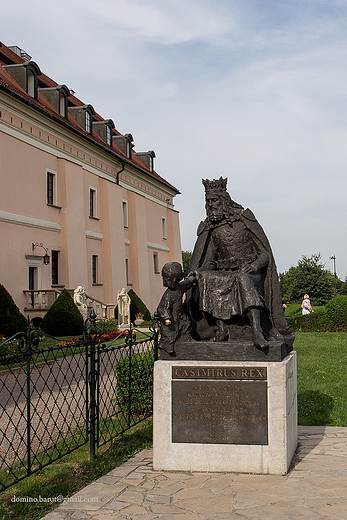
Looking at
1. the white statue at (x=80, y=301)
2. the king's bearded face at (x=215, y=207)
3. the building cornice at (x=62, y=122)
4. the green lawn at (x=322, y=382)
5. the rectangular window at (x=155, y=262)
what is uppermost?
the building cornice at (x=62, y=122)

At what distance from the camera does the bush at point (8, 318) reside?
49.8 ft

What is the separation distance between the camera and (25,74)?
22.7m

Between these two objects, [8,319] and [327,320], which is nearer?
[8,319]

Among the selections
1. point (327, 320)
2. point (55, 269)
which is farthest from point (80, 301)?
point (327, 320)

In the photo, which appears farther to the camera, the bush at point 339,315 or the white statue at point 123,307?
the white statue at point 123,307

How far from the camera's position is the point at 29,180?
22.2 m

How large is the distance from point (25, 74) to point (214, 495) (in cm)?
2219

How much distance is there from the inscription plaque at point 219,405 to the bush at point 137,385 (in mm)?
2545

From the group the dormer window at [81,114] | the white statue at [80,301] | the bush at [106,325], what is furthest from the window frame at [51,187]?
the bush at [106,325]

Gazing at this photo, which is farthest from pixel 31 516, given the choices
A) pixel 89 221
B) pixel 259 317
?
pixel 89 221

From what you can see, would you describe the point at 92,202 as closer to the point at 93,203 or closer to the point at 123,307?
the point at 93,203

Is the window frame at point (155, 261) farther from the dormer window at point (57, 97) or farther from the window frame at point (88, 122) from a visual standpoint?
the dormer window at point (57, 97)

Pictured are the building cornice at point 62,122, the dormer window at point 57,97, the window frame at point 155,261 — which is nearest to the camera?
the building cornice at point 62,122

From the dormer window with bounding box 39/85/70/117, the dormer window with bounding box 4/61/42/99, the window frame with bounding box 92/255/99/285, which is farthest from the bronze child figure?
the window frame with bounding box 92/255/99/285
